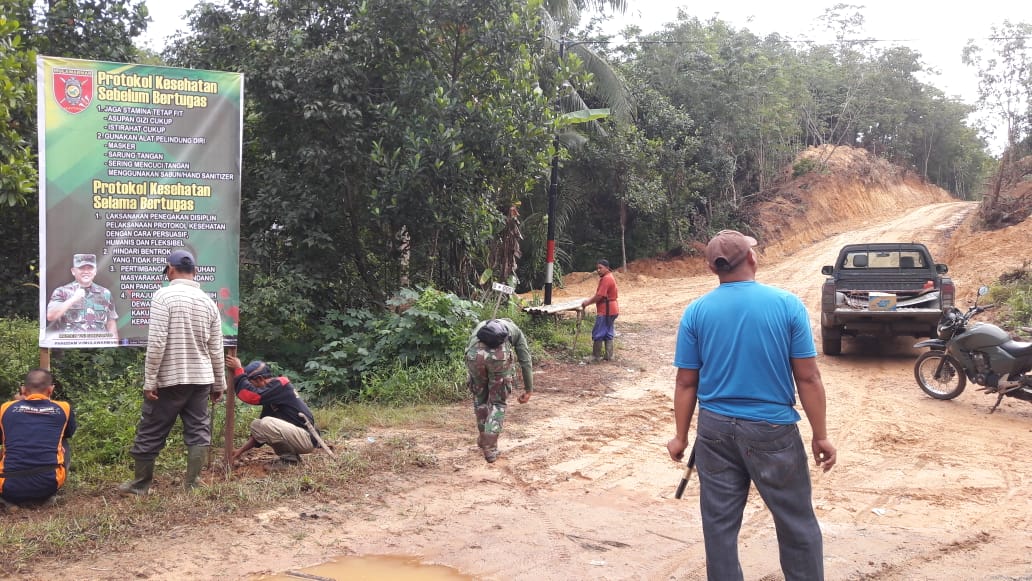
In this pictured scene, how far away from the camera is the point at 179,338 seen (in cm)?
528

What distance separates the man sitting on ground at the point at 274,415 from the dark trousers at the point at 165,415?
54 cm

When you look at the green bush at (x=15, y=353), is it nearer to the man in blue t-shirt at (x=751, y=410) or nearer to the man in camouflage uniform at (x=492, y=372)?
the man in camouflage uniform at (x=492, y=372)

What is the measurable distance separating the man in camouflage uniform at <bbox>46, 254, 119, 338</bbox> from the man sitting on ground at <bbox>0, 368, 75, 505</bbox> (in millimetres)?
504

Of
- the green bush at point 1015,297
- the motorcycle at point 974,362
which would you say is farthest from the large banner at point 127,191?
the green bush at point 1015,297

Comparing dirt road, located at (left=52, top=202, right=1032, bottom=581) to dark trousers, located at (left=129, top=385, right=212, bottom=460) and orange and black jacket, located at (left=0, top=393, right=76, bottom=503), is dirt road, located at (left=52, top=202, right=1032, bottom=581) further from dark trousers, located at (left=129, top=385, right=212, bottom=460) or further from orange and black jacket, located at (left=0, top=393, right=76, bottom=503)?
orange and black jacket, located at (left=0, top=393, right=76, bottom=503)

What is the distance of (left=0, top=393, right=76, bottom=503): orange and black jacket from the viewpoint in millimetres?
5168

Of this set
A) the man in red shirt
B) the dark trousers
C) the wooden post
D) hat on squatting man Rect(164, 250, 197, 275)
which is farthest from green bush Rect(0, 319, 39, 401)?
the man in red shirt

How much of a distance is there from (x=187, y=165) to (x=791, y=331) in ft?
15.4

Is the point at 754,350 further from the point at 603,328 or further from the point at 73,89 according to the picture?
the point at 603,328

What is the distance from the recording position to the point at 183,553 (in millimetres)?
4336

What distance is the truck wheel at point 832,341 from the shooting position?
1191 cm

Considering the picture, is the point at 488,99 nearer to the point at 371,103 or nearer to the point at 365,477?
the point at 371,103

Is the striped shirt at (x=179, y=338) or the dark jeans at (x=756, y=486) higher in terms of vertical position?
the striped shirt at (x=179, y=338)

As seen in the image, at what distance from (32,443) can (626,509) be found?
4.04m
